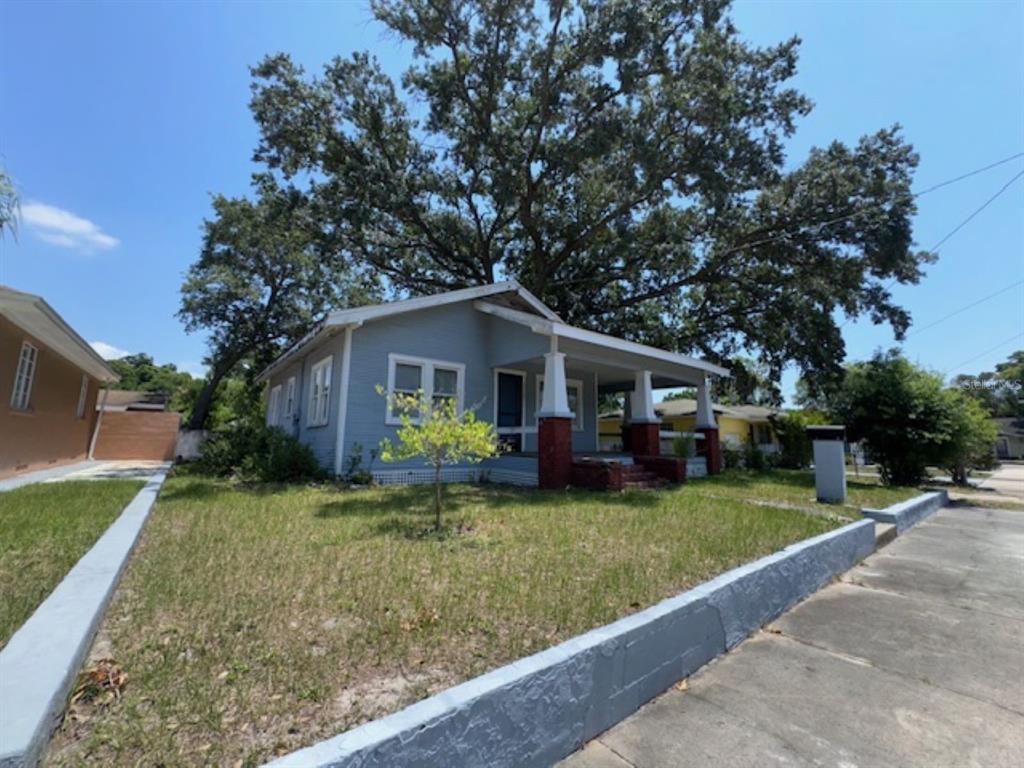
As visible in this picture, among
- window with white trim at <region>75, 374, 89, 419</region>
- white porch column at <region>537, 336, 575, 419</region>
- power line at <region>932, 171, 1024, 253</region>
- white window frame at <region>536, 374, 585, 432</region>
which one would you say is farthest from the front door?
window with white trim at <region>75, 374, 89, 419</region>

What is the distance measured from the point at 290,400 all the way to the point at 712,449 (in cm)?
1372

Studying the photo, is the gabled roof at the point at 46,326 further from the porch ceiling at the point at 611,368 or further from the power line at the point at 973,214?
the power line at the point at 973,214

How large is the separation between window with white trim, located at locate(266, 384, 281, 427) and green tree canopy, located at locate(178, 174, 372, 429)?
3.44m

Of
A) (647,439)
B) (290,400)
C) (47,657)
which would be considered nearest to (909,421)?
(647,439)

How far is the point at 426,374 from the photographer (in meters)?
11.7

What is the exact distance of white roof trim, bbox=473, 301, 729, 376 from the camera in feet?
33.7

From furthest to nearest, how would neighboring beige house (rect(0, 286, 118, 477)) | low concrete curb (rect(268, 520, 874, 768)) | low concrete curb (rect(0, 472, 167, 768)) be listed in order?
1. neighboring beige house (rect(0, 286, 118, 477))
2. low concrete curb (rect(268, 520, 874, 768))
3. low concrete curb (rect(0, 472, 167, 768))

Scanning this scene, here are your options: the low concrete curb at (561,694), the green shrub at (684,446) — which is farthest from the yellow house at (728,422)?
the low concrete curb at (561,694)

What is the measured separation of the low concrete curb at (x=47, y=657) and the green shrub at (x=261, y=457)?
6.61 metres

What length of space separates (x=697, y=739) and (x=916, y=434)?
1461 cm

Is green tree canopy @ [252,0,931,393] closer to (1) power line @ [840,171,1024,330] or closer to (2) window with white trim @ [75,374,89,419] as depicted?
(1) power line @ [840,171,1024,330]

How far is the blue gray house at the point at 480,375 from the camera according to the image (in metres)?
10.5

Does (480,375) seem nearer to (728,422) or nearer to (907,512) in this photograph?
(907,512)

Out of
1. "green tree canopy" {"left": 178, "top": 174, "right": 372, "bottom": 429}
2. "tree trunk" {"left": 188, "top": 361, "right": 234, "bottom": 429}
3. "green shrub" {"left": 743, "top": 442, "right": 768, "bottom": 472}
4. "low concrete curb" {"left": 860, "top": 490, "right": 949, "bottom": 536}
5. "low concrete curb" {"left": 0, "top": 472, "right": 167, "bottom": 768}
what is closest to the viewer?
"low concrete curb" {"left": 0, "top": 472, "right": 167, "bottom": 768}
